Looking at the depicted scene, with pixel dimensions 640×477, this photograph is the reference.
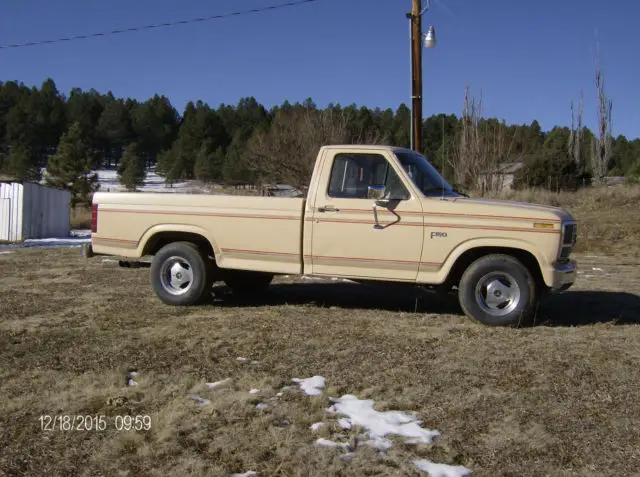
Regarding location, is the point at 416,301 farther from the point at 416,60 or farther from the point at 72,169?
the point at 72,169

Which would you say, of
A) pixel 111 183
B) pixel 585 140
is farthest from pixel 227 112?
pixel 585 140

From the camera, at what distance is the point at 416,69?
13242mm

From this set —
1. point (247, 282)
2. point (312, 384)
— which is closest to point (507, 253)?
point (312, 384)

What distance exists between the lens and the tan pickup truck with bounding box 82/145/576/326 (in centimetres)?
654

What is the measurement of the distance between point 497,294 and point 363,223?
1660mm

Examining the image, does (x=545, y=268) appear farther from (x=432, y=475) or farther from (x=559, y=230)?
(x=432, y=475)

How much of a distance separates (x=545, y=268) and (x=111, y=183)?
2983 inches

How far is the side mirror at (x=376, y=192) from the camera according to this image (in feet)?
22.0

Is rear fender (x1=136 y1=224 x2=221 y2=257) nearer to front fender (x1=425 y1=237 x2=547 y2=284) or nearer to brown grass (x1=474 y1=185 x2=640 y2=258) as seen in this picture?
front fender (x1=425 y1=237 x2=547 y2=284)

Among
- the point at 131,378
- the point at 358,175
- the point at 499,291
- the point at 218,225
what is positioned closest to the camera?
the point at 131,378

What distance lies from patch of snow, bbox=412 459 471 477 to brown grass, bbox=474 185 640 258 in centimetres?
1411

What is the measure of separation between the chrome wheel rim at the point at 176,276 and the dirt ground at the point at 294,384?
1.30ft

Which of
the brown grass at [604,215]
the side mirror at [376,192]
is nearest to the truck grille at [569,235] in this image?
the side mirror at [376,192]

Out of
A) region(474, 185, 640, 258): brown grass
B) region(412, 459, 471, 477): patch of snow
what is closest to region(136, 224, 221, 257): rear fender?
region(412, 459, 471, 477): patch of snow
